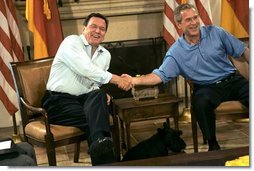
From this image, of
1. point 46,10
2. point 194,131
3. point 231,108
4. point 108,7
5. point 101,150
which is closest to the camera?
point 101,150

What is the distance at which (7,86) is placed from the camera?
95.4 inches

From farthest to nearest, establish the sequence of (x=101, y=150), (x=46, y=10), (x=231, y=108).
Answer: (x=46, y=10) → (x=231, y=108) → (x=101, y=150)

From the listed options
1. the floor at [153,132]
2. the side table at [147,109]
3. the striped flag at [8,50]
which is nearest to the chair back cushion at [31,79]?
the floor at [153,132]

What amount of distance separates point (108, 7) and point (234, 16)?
853mm

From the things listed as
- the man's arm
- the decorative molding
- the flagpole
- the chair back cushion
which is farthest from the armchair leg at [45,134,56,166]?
the decorative molding

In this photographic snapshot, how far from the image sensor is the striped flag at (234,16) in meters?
1.90

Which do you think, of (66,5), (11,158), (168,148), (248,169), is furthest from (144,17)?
(248,169)

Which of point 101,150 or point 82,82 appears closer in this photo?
point 101,150

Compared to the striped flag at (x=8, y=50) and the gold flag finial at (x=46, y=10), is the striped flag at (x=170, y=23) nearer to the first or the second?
the gold flag finial at (x=46, y=10)

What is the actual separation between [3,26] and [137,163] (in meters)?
1.47

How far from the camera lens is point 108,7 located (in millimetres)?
2559

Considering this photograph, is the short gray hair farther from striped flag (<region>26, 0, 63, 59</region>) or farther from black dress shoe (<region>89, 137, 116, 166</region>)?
striped flag (<region>26, 0, 63, 59</region>)

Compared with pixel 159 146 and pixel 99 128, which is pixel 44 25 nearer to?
pixel 99 128

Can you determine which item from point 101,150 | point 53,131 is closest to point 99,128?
point 101,150
